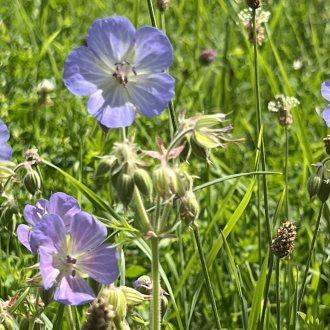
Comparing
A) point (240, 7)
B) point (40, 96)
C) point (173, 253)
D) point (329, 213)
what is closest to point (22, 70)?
point (40, 96)

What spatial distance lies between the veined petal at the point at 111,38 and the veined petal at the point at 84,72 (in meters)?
0.01

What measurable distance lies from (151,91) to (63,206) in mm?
220

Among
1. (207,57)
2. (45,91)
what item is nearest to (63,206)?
(45,91)

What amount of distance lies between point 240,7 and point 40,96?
1.55m

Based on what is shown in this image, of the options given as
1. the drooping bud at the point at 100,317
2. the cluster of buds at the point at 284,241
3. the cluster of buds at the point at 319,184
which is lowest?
the drooping bud at the point at 100,317

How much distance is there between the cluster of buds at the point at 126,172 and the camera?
1135 mm

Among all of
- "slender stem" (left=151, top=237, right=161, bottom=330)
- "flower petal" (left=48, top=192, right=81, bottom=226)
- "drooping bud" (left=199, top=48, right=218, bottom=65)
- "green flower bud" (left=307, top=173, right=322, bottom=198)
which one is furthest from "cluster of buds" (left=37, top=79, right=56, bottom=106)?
"slender stem" (left=151, top=237, right=161, bottom=330)

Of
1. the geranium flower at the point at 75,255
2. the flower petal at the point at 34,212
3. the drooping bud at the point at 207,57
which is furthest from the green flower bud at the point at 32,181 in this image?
the drooping bud at the point at 207,57

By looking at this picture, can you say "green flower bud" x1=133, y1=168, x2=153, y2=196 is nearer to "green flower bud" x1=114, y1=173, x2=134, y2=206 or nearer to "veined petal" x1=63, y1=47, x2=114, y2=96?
"green flower bud" x1=114, y1=173, x2=134, y2=206

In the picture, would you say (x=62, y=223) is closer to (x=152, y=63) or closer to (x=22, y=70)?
(x=152, y=63)

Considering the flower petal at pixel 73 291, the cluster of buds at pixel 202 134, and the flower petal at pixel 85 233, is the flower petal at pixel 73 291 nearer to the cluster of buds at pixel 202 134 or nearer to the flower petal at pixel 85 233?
the flower petal at pixel 85 233

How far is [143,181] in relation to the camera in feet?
3.77

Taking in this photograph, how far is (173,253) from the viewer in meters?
2.29

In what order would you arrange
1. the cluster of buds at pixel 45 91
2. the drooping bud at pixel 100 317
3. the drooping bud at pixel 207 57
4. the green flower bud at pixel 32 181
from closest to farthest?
the drooping bud at pixel 100 317 → the green flower bud at pixel 32 181 → the cluster of buds at pixel 45 91 → the drooping bud at pixel 207 57
